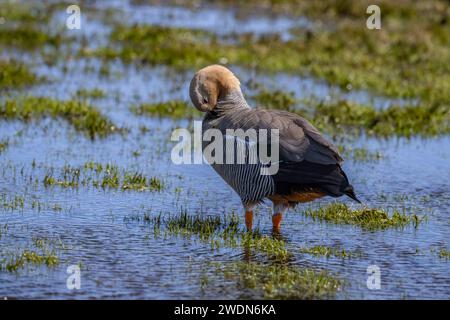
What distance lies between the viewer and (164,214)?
1102 centimetres

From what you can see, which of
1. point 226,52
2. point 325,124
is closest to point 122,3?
point 226,52

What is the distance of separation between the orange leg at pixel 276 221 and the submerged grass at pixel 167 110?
243 inches

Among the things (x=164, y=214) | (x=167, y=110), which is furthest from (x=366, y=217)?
(x=167, y=110)

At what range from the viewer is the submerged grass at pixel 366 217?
1099cm

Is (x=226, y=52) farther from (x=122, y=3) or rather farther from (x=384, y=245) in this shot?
(x=384, y=245)

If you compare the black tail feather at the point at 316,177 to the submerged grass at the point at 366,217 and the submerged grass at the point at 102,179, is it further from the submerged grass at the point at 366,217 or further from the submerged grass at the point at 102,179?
the submerged grass at the point at 102,179

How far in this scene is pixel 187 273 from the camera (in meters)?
8.97

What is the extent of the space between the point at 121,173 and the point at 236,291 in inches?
178

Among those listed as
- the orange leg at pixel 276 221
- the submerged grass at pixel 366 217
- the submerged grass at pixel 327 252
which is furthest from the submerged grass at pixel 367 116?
the submerged grass at pixel 327 252

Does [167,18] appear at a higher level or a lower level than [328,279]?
higher

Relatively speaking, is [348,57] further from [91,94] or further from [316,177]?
[316,177]

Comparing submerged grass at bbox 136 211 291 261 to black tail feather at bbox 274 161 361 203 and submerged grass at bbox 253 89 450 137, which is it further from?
submerged grass at bbox 253 89 450 137

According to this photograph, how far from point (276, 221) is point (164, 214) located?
1295mm

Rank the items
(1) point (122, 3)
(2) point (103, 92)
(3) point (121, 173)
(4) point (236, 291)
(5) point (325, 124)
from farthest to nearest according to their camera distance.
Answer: (1) point (122, 3) → (2) point (103, 92) → (5) point (325, 124) → (3) point (121, 173) → (4) point (236, 291)
